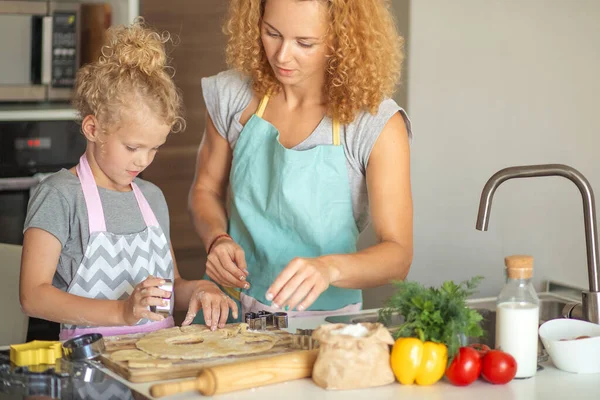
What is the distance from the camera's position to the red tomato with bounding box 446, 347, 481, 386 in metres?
1.41

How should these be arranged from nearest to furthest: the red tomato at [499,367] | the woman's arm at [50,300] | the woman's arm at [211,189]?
1. the red tomato at [499,367]
2. the woman's arm at [50,300]
3. the woman's arm at [211,189]

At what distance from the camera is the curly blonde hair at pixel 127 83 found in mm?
1793

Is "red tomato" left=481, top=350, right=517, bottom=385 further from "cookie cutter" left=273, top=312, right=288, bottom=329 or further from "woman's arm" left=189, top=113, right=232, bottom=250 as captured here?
"woman's arm" left=189, top=113, right=232, bottom=250

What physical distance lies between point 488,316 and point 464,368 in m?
0.55

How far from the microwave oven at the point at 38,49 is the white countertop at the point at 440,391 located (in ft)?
5.82

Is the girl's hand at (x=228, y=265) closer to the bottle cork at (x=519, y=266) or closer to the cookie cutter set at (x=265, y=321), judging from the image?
the cookie cutter set at (x=265, y=321)

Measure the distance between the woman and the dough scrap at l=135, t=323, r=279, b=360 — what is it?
0.21 metres

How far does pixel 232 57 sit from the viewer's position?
6.85 ft

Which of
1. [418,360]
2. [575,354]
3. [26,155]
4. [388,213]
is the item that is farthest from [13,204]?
[575,354]

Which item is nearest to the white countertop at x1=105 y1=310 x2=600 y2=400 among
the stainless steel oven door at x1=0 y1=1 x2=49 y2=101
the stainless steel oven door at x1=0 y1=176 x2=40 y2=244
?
the stainless steel oven door at x1=0 y1=176 x2=40 y2=244

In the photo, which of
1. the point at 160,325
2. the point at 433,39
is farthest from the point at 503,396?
the point at 433,39

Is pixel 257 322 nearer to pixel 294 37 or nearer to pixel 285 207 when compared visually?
pixel 285 207

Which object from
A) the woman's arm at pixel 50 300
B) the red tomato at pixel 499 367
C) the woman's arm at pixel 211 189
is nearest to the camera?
the red tomato at pixel 499 367

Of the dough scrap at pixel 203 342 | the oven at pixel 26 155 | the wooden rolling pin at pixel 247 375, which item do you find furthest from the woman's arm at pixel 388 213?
the oven at pixel 26 155
